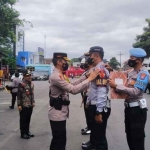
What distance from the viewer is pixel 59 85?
3.94 m

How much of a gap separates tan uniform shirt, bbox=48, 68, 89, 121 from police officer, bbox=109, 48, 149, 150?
0.50 m

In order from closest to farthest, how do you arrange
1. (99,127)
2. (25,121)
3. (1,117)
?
(99,127) < (25,121) < (1,117)

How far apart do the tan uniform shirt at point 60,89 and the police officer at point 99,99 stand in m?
0.28

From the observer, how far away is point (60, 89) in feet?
13.2

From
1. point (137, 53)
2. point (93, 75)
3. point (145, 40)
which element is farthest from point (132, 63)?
point (145, 40)

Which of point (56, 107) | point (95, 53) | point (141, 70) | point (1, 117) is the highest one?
point (95, 53)

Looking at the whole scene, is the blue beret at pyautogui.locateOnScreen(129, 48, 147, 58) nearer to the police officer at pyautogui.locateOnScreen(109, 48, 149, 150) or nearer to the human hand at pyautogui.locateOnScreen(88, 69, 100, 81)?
the police officer at pyautogui.locateOnScreen(109, 48, 149, 150)

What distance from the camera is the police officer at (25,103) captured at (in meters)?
6.53

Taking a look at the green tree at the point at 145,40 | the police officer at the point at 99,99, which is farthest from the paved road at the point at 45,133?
the green tree at the point at 145,40

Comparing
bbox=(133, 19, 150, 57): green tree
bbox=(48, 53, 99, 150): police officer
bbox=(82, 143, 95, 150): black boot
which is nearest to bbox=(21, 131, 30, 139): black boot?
bbox=(82, 143, 95, 150): black boot

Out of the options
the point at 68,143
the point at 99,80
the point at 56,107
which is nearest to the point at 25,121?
the point at 68,143

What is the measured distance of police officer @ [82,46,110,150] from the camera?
4023 mm

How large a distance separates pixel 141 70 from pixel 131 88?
1.07 feet

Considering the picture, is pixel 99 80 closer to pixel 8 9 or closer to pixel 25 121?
pixel 25 121
